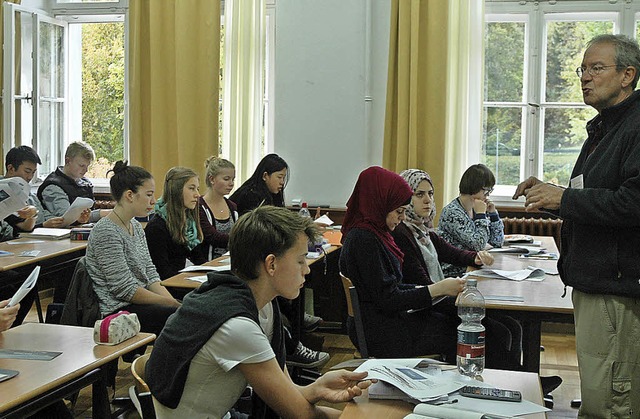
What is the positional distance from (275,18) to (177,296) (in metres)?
3.24

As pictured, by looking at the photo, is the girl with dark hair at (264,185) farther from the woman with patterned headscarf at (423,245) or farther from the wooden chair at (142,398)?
the wooden chair at (142,398)

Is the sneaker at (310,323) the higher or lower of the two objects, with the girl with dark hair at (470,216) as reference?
lower

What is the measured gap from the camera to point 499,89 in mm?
6594

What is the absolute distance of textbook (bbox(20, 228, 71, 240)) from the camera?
544cm

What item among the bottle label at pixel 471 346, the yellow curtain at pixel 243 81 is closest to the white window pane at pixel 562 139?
the yellow curtain at pixel 243 81

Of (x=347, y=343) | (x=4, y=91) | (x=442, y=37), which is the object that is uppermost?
(x=442, y=37)

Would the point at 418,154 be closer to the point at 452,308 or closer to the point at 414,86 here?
the point at 414,86

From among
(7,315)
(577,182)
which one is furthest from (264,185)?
(577,182)

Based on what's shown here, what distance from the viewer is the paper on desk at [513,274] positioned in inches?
160

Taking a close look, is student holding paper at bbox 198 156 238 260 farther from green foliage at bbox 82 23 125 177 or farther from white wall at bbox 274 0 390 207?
green foliage at bbox 82 23 125 177

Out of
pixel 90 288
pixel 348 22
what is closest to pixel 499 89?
pixel 348 22

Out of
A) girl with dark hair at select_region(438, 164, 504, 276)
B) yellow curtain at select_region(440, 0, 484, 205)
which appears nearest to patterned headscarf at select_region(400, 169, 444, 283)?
girl with dark hair at select_region(438, 164, 504, 276)

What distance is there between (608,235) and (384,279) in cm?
108

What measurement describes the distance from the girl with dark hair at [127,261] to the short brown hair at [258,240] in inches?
73.6
